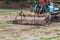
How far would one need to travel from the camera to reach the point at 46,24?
12.7m

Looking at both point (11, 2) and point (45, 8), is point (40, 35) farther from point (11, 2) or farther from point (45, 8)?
point (11, 2)

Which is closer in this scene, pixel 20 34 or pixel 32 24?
pixel 20 34

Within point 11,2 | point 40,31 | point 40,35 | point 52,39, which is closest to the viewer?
point 52,39

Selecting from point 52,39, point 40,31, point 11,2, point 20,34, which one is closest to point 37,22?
point 40,31

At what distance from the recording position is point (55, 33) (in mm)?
10359

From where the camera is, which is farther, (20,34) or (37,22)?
(37,22)

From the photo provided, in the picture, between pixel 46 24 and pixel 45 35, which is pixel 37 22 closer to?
pixel 46 24

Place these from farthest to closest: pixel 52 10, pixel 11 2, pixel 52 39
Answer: pixel 11 2 → pixel 52 10 → pixel 52 39

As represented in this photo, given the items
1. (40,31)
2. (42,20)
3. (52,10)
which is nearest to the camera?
(40,31)

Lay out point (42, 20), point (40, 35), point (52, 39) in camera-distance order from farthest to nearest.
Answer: point (42, 20)
point (40, 35)
point (52, 39)

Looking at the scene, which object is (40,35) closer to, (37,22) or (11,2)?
(37,22)

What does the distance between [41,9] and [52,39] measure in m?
6.18

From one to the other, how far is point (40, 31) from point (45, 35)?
0.94 metres

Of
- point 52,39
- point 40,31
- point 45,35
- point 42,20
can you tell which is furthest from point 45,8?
point 52,39
